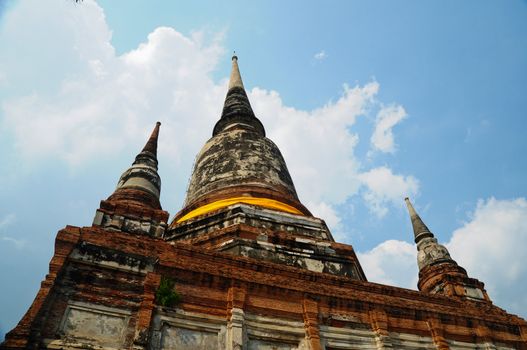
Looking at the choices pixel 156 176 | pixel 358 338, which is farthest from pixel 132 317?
pixel 156 176

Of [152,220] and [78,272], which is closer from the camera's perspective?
[78,272]

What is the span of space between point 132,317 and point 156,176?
496cm

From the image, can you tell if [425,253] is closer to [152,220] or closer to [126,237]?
[152,220]

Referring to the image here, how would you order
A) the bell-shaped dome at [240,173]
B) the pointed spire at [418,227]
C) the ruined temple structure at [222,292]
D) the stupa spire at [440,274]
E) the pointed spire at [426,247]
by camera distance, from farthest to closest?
the pointed spire at [418,227]
the pointed spire at [426,247]
the stupa spire at [440,274]
the bell-shaped dome at [240,173]
the ruined temple structure at [222,292]

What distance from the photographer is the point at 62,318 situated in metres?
5.90

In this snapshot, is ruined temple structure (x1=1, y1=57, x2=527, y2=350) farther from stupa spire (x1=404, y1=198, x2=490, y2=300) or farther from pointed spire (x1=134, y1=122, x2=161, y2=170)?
stupa spire (x1=404, y1=198, x2=490, y2=300)

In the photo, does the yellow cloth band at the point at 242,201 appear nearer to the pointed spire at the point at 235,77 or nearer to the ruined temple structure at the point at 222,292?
the ruined temple structure at the point at 222,292

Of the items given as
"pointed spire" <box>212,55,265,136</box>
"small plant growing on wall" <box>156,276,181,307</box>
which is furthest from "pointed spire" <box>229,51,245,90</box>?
"small plant growing on wall" <box>156,276,181,307</box>

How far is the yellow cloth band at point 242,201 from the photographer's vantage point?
11195mm

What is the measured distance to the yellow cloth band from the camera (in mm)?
11195

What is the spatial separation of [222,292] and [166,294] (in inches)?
36.0

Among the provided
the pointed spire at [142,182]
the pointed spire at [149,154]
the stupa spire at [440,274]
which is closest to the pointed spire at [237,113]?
the pointed spire at [149,154]

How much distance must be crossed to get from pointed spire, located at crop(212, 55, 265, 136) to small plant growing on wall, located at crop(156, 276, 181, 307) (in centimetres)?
890

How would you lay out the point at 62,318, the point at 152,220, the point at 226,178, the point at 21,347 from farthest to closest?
the point at 226,178 → the point at 152,220 → the point at 62,318 → the point at 21,347
